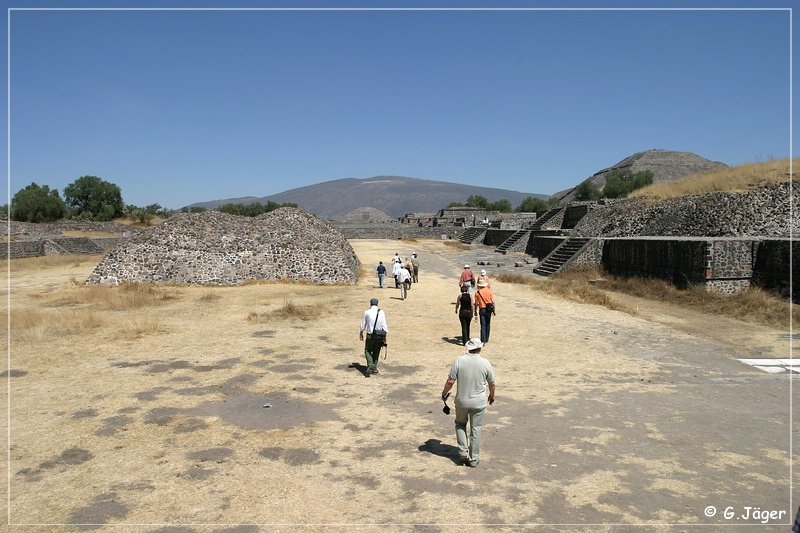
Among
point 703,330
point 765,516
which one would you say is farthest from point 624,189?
point 765,516

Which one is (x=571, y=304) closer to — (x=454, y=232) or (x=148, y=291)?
(x=148, y=291)

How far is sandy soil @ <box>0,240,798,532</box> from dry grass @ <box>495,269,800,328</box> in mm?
2160

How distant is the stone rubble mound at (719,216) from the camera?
20.6 metres

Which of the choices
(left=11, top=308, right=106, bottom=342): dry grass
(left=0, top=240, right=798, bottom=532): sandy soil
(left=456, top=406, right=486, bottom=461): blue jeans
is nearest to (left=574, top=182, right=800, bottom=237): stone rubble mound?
(left=0, top=240, right=798, bottom=532): sandy soil

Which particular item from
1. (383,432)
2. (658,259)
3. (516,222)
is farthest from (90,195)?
(383,432)

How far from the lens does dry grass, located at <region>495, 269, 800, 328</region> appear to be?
14.3 metres

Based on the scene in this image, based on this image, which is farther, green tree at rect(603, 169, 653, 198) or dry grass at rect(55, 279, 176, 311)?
green tree at rect(603, 169, 653, 198)

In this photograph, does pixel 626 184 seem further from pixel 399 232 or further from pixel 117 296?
pixel 117 296

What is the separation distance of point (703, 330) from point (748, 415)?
6.48 metres

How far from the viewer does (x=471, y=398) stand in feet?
18.1

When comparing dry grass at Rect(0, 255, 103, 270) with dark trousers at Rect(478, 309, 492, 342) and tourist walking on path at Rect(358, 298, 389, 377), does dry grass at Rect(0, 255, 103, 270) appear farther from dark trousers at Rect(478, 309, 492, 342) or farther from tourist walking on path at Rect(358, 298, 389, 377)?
dark trousers at Rect(478, 309, 492, 342)

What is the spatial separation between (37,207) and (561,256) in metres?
55.4

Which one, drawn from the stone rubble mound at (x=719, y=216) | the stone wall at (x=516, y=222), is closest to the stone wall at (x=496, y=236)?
the stone wall at (x=516, y=222)

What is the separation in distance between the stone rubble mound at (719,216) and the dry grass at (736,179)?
2.33ft
